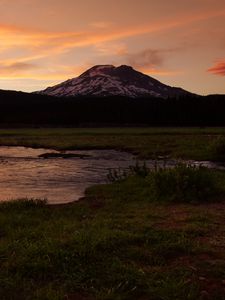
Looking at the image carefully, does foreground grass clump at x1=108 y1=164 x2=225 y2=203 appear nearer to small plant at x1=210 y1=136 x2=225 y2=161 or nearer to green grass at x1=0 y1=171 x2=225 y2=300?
green grass at x1=0 y1=171 x2=225 y2=300

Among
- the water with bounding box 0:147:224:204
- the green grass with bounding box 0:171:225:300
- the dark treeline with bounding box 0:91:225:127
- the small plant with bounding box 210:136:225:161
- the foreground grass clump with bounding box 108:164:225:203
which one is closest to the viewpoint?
the green grass with bounding box 0:171:225:300

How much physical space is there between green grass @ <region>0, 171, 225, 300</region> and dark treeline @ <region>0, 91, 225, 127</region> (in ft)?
369

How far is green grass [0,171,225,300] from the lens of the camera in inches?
318

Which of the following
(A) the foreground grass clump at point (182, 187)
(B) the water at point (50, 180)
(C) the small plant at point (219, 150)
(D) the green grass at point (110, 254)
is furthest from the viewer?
(C) the small plant at point (219, 150)

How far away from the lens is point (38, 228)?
1221 centimetres

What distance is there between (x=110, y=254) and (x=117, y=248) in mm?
486

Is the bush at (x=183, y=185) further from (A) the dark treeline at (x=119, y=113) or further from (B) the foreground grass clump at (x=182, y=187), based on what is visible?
(A) the dark treeline at (x=119, y=113)

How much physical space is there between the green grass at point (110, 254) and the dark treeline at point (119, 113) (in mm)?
112601

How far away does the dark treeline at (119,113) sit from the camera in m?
138

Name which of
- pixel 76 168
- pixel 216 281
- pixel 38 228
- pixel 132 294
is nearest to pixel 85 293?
pixel 132 294

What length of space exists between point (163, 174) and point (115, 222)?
566 cm

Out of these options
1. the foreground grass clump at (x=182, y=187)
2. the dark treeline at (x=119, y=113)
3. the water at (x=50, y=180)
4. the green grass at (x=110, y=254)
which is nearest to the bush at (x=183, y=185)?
the foreground grass clump at (x=182, y=187)

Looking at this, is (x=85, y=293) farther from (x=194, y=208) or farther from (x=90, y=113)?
(x=90, y=113)

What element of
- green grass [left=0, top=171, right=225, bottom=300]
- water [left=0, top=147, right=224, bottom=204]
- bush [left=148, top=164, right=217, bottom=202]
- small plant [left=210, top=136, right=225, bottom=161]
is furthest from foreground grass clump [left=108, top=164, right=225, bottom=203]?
small plant [left=210, top=136, right=225, bottom=161]
